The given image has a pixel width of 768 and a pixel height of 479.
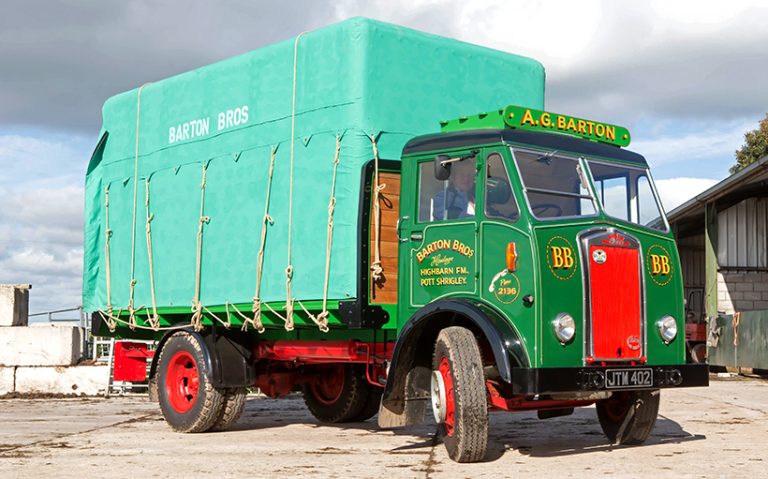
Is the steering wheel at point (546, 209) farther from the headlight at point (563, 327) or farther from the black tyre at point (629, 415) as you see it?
the black tyre at point (629, 415)

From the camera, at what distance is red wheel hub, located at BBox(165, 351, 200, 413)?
11455 mm

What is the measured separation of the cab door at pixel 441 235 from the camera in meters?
8.50

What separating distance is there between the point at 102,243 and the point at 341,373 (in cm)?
357

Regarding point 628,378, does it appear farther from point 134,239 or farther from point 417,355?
point 134,239

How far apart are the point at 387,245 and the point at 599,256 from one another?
203cm

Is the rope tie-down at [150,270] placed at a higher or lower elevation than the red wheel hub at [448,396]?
higher

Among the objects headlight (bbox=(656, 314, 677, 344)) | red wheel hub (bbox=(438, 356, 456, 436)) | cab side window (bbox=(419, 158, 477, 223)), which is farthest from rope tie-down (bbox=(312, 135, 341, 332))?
headlight (bbox=(656, 314, 677, 344))

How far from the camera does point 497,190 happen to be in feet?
27.6

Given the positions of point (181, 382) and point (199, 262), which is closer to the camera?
point (199, 262)

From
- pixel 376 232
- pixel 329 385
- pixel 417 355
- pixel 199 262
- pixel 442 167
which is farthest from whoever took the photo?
pixel 329 385

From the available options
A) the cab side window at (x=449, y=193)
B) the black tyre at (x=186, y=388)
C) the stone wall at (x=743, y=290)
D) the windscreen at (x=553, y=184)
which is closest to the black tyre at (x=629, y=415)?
the windscreen at (x=553, y=184)

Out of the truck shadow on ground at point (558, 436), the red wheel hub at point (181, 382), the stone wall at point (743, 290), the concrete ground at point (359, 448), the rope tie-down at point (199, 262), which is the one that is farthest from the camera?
the stone wall at point (743, 290)

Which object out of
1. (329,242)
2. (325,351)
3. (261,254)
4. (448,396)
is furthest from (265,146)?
(448,396)

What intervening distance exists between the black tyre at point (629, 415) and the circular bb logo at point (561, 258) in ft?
5.27
